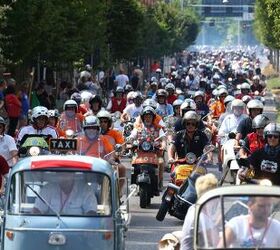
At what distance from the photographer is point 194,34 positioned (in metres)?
148

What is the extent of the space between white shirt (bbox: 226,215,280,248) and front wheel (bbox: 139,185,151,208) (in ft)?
35.3

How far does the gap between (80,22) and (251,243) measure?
36044mm

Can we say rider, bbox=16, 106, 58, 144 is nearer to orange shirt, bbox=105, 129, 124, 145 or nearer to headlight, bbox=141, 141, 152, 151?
orange shirt, bbox=105, 129, 124, 145

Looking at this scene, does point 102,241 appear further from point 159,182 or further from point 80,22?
point 80,22

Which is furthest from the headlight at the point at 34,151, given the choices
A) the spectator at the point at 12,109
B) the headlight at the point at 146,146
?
the spectator at the point at 12,109

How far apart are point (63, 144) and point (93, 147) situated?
1223 mm

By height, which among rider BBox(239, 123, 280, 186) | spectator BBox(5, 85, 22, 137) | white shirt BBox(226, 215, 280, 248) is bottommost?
spectator BBox(5, 85, 22, 137)

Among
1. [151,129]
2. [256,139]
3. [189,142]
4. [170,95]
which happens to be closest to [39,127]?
[189,142]

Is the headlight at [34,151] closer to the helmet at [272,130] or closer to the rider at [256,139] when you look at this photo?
the helmet at [272,130]

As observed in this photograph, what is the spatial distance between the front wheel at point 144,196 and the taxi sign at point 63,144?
13.9 ft

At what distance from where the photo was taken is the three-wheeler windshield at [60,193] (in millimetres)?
13438

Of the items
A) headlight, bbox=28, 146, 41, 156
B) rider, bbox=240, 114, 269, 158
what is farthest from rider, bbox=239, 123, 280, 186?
headlight, bbox=28, 146, 41, 156

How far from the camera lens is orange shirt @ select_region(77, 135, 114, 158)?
18.1 m

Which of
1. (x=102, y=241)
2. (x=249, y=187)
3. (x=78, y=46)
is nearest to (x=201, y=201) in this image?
(x=249, y=187)
